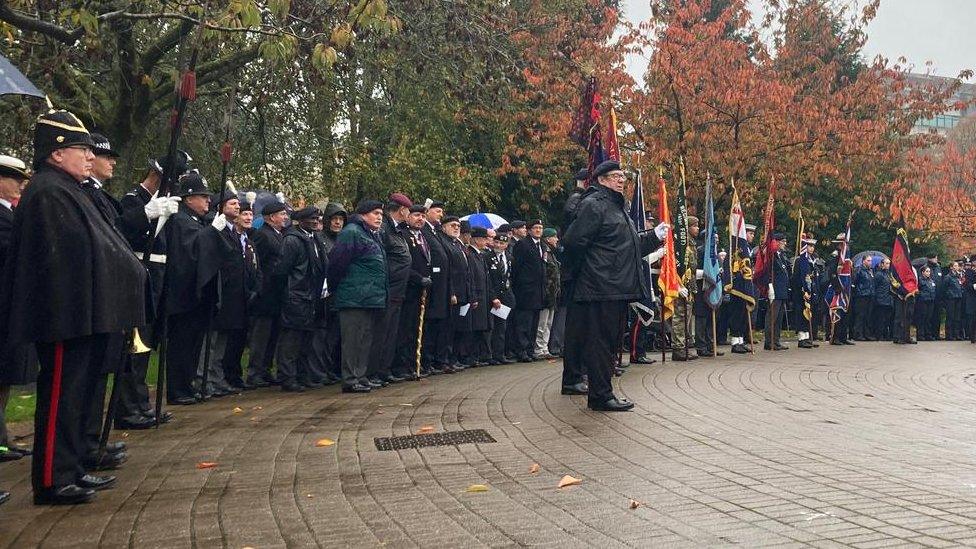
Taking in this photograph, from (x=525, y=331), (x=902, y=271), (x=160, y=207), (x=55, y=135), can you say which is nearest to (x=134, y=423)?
(x=160, y=207)

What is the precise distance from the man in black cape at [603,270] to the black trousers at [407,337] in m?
3.48

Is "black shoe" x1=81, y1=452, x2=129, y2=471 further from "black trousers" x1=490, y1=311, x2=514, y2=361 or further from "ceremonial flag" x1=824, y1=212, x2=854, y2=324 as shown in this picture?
"ceremonial flag" x1=824, y1=212, x2=854, y2=324

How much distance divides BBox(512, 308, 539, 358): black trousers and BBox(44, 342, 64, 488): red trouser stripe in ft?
34.0

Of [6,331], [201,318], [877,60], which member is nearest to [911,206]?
[877,60]

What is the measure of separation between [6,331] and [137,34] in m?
11.2

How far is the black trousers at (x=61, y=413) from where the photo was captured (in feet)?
17.8

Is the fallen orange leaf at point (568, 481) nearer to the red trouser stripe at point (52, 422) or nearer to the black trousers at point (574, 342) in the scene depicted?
the red trouser stripe at point (52, 422)

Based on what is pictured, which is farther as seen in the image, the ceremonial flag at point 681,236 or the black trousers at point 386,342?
the ceremonial flag at point 681,236

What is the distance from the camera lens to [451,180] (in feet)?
77.3

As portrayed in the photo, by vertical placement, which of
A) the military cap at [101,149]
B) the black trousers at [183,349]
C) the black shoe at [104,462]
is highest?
the military cap at [101,149]

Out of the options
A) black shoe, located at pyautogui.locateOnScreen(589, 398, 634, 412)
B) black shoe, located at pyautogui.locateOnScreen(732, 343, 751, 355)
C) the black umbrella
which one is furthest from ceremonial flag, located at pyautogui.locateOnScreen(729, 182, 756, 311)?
the black umbrella

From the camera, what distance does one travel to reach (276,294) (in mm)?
11461

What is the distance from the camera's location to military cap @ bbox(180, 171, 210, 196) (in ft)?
31.5

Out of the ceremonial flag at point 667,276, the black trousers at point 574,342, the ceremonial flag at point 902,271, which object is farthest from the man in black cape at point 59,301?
the ceremonial flag at point 902,271
